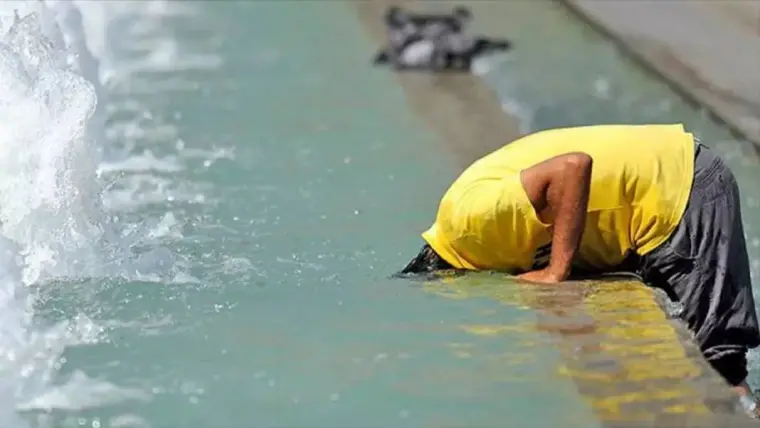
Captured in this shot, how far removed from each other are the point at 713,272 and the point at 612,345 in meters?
0.52

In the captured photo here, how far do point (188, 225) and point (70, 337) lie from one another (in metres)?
1.42

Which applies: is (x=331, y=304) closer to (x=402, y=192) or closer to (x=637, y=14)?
(x=402, y=192)

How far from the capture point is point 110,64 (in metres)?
7.84

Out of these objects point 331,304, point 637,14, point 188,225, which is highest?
point 637,14

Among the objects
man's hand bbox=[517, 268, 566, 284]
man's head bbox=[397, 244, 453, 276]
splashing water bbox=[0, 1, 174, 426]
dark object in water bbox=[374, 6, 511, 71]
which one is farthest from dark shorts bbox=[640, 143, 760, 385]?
dark object in water bbox=[374, 6, 511, 71]

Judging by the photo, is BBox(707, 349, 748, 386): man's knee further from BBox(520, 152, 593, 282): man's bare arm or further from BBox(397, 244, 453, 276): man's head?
BBox(397, 244, 453, 276): man's head

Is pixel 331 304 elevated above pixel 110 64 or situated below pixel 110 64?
below

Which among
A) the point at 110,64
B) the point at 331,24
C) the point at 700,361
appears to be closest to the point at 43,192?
the point at 700,361

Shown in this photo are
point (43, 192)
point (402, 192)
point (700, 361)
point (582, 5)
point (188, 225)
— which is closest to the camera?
point (700, 361)

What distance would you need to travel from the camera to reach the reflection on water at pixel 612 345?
2881 mm

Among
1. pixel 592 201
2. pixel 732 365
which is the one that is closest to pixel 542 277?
pixel 592 201

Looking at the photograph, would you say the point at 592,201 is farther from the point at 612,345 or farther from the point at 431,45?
the point at 431,45

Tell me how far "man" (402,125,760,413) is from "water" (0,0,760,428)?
0.15 metres

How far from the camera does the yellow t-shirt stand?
3.50m
